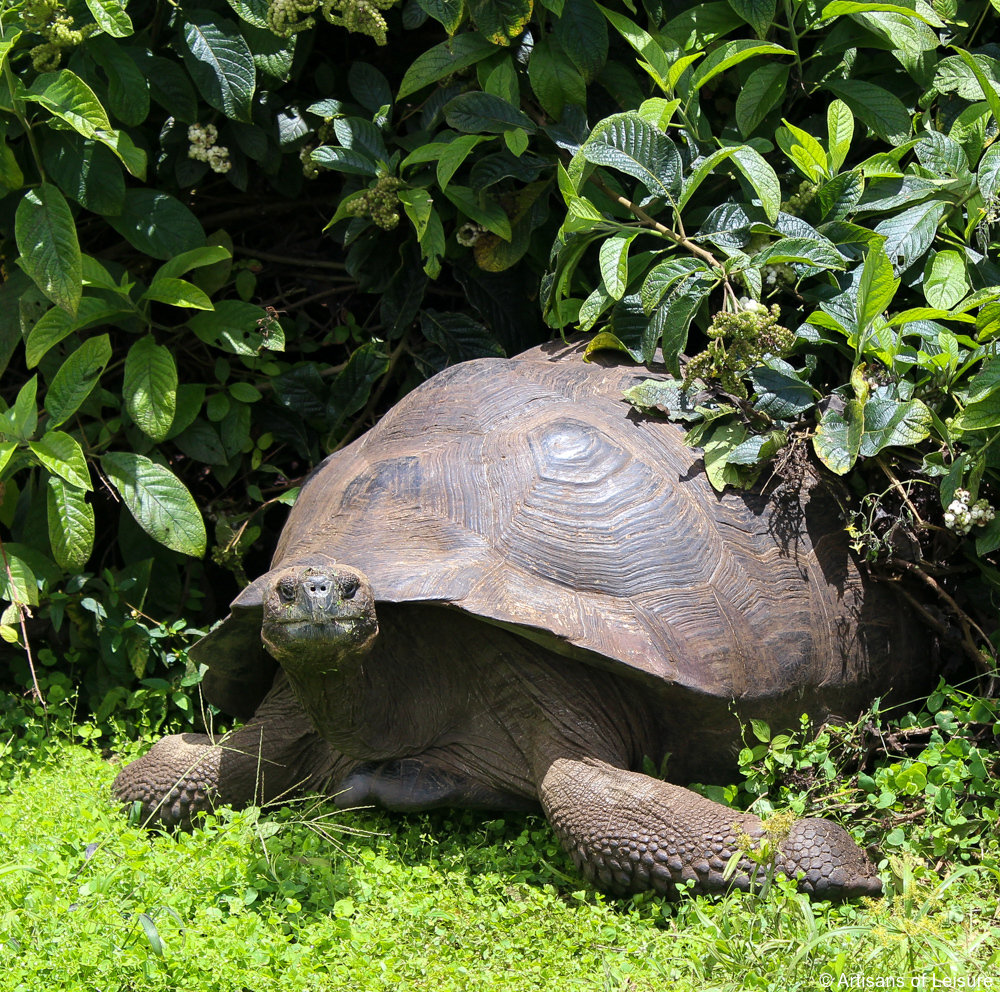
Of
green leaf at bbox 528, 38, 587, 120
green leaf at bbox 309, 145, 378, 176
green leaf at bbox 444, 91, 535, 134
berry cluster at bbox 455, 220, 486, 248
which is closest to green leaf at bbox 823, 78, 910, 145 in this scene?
green leaf at bbox 528, 38, 587, 120

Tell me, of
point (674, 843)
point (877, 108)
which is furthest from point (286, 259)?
point (674, 843)

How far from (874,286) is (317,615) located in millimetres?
→ 1661

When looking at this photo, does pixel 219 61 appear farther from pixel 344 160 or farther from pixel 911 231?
pixel 911 231

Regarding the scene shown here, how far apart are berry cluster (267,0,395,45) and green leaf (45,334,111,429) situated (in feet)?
3.76

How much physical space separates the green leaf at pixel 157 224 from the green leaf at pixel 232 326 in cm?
24

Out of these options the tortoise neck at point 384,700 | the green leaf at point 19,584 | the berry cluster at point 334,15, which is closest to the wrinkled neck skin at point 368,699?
the tortoise neck at point 384,700

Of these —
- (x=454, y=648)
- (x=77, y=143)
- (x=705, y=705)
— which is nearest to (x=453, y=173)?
(x=77, y=143)

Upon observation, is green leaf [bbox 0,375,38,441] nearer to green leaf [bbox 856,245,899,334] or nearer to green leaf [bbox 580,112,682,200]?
green leaf [bbox 580,112,682,200]

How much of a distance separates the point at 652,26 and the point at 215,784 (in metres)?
2.69

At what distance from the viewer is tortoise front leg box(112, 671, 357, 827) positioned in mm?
3160

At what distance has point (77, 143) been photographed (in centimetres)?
360

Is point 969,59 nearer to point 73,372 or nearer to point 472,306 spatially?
point 472,306

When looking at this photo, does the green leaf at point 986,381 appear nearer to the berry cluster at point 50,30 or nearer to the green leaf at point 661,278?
the green leaf at point 661,278

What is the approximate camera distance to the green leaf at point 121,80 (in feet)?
11.8
